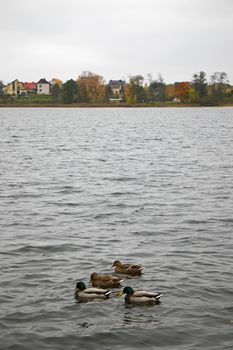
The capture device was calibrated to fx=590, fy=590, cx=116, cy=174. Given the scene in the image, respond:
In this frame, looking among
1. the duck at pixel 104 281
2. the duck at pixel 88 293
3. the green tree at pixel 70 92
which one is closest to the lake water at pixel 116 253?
the duck at pixel 88 293

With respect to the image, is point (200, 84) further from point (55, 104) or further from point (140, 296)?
point (140, 296)

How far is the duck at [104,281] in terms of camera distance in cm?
1347

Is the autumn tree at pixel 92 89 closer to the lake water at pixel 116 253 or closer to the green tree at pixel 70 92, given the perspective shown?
the green tree at pixel 70 92

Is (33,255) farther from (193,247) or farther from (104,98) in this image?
(104,98)

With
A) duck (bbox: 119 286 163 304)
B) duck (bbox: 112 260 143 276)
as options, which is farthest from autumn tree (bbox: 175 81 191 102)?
duck (bbox: 119 286 163 304)

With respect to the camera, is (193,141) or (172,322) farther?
(193,141)

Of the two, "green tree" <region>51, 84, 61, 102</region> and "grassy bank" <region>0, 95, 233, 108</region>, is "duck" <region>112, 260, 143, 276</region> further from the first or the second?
"green tree" <region>51, 84, 61, 102</region>

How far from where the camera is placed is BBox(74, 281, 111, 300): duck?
12.8 meters

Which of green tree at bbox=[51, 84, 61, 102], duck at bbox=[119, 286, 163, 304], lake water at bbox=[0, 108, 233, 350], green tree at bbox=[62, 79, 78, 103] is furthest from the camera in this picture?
green tree at bbox=[51, 84, 61, 102]

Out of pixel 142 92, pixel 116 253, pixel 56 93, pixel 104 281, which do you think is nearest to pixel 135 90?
pixel 142 92

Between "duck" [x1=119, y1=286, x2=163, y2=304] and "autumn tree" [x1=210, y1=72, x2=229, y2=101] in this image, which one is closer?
"duck" [x1=119, y1=286, x2=163, y2=304]

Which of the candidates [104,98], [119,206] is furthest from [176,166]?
[104,98]

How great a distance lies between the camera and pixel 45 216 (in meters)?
21.0

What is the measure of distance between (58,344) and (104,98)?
553 ft
